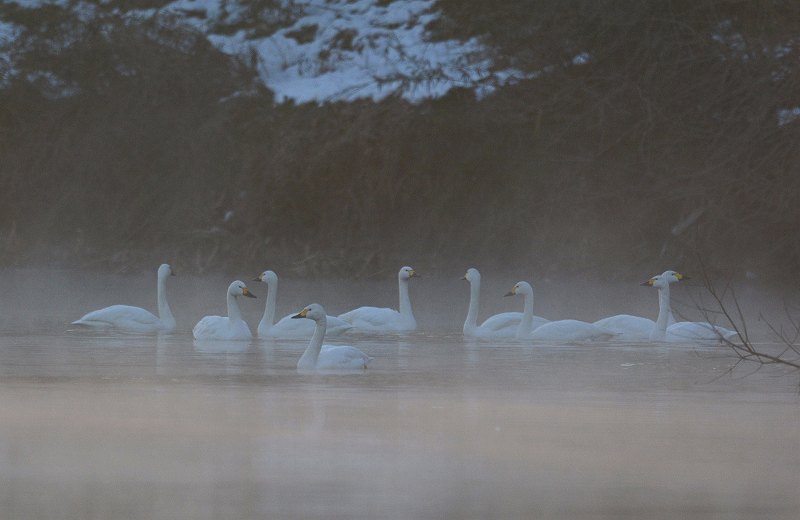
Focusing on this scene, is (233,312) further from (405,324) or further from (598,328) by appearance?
(598,328)

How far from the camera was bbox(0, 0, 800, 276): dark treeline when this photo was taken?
2086 centimetres

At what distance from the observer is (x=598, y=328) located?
13.3 meters

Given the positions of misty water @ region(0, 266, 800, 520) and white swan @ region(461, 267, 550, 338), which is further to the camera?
white swan @ region(461, 267, 550, 338)

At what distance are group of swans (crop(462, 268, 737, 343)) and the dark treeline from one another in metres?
5.52

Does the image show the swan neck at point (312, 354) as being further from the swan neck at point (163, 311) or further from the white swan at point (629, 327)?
the swan neck at point (163, 311)

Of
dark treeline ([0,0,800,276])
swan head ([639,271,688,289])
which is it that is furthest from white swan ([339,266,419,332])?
dark treeline ([0,0,800,276])

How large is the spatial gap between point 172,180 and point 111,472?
22353mm

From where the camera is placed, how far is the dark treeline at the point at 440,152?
20859 mm

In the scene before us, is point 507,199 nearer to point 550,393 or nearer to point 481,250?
point 481,250

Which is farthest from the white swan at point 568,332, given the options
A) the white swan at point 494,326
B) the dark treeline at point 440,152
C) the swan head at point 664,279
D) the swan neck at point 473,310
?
the dark treeline at point 440,152

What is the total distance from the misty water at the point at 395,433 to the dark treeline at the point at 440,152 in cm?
856

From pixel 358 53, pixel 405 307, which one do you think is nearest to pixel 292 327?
pixel 405 307

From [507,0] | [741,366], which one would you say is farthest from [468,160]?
[741,366]

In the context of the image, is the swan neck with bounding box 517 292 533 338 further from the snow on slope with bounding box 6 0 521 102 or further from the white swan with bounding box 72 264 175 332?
the snow on slope with bounding box 6 0 521 102
